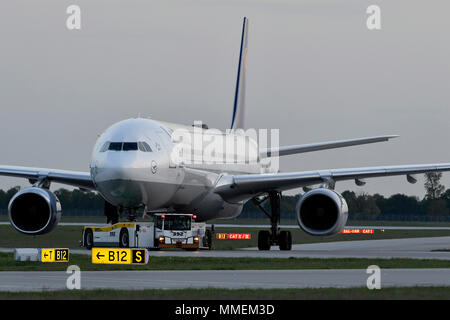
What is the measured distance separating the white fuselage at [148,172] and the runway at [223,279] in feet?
33.9

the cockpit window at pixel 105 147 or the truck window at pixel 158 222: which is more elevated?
the cockpit window at pixel 105 147

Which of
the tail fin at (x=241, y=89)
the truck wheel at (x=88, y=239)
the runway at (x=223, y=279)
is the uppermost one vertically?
the tail fin at (x=241, y=89)

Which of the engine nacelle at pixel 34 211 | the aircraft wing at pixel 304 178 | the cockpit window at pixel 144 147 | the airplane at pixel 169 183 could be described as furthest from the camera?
the aircraft wing at pixel 304 178

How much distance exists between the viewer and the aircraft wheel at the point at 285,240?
41250mm

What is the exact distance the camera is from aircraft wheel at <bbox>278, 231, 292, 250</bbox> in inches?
1624

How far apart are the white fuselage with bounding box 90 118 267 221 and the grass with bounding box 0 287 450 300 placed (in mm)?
16526

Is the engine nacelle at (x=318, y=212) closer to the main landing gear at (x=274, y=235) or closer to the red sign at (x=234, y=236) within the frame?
the main landing gear at (x=274, y=235)

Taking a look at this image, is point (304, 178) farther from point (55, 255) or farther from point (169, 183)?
point (55, 255)

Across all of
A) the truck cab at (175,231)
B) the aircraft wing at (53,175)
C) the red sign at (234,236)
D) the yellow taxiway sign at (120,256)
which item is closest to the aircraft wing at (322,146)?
the red sign at (234,236)

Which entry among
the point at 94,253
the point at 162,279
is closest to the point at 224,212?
the point at 94,253

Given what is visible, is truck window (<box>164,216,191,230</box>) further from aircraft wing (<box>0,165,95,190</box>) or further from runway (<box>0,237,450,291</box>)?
runway (<box>0,237,450,291</box>)

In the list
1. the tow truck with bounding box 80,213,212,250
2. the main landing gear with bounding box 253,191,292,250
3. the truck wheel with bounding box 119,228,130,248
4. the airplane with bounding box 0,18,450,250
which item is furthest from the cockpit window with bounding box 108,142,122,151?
the main landing gear with bounding box 253,191,292,250

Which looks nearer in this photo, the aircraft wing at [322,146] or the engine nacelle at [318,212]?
the engine nacelle at [318,212]
